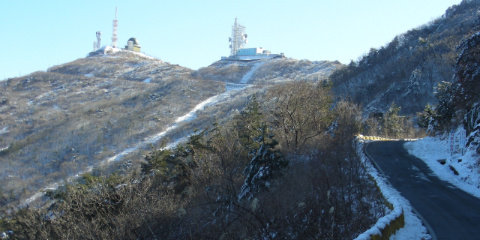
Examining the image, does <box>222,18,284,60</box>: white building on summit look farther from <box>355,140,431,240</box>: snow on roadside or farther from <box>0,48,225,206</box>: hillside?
<box>355,140,431,240</box>: snow on roadside

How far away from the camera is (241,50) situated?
11100 cm

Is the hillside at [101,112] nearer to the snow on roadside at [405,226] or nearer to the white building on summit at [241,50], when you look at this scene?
the white building on summit at [241,50]

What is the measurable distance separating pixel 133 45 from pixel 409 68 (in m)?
97.5

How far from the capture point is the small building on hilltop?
403 ft

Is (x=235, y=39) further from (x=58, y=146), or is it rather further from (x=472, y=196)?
(x=472, y=196)

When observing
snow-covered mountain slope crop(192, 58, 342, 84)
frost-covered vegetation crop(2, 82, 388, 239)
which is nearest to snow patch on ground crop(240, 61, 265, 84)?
snow-covered mountain slope crop(192, 58, 342, 84)

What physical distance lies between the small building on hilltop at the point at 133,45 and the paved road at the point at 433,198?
114 metres

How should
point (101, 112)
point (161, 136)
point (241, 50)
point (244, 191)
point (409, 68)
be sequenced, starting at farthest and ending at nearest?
point (241, 50)
point (101, 112)
point (409, 68)
point (161, 136)
point (244, 191)

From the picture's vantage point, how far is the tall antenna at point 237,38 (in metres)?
116

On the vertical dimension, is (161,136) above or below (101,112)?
below

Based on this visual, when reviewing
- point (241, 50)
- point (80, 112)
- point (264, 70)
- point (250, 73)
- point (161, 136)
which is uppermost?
point (241, 50)

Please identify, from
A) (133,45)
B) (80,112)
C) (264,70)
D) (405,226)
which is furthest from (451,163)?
(133,45)

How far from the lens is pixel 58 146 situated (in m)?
43.5

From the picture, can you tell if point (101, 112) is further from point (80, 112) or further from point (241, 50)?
point (241, 50)
